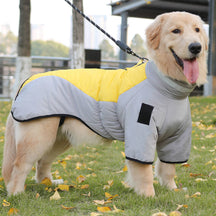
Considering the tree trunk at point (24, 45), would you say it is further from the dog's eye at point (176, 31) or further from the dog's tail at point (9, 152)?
the dog's eye at point (176, 31)

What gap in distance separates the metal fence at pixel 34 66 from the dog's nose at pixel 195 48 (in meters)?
14.2

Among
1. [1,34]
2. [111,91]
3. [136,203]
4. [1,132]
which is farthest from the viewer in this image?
[1,34]

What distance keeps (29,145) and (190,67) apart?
175 centimetres

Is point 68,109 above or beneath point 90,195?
above

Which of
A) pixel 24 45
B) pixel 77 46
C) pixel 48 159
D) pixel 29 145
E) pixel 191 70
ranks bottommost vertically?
pixel 48 159

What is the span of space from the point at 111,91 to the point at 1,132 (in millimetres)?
4790

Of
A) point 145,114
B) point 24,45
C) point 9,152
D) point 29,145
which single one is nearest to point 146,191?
point 145,114

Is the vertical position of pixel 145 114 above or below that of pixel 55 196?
above

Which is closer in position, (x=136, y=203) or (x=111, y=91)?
(x=136, y=203)

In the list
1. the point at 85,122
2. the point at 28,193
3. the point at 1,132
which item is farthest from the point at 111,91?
the point at 1,132

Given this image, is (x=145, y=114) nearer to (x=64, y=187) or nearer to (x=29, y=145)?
(x=29, y=145)

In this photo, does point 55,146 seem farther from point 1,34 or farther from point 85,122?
point 1,34

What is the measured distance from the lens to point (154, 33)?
11.0ft

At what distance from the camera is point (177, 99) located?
341 cm
